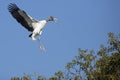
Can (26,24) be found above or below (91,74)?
above

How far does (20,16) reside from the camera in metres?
21.0

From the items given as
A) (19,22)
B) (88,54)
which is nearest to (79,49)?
(88,54)

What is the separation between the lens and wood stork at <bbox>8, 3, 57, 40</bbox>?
20.4 metres

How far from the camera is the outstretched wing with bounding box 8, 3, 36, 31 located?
820 inches

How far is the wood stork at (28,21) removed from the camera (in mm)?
20406

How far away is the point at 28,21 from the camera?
2109 centimetres

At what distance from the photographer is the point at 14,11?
68.9 feet

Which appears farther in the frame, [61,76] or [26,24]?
[26,24]

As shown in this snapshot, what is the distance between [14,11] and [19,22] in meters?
0.70

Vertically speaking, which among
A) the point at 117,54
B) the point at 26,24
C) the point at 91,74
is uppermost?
the point at 26,24

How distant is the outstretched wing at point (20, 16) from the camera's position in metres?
20.8

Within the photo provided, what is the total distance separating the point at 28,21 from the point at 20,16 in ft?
1.51

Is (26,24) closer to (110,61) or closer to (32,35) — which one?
(32,35)

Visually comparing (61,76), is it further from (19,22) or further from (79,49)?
(19,22)
